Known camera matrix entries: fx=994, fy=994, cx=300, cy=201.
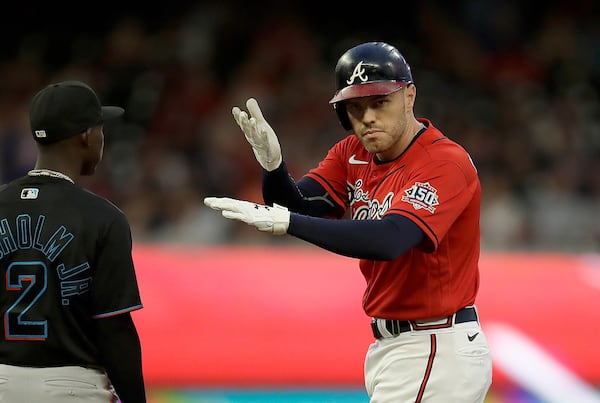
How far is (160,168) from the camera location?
27.8 ft

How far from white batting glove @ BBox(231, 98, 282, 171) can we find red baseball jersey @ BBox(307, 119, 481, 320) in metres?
0.39

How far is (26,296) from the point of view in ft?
9.95

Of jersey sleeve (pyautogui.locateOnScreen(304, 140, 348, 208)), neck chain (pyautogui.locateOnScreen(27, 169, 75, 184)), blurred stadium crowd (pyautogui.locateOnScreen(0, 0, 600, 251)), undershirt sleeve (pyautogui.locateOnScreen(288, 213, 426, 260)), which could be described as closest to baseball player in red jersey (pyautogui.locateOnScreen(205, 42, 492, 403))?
undershirt sleeve (pyautogui.locateOnScreen(288, 213, 426, 260))

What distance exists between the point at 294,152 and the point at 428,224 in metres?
5.27

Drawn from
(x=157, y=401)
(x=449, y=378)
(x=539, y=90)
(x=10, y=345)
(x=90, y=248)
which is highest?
(x=539, y=90)

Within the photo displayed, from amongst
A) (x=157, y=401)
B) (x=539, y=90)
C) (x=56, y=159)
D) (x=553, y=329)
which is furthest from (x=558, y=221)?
(x=56, y=159)

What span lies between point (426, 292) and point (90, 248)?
3.80ft

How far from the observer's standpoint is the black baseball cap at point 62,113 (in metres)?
3.09

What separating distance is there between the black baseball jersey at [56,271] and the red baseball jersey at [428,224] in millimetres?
909

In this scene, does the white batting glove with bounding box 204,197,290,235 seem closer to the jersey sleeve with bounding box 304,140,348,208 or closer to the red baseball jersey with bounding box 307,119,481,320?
the red baseball jersey with bounding box 307,119,481,320

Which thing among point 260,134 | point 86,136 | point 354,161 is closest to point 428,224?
point 354,161

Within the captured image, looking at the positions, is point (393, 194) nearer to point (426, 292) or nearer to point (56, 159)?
point (426, 292)

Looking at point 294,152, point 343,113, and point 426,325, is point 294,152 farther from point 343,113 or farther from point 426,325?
point 426,325

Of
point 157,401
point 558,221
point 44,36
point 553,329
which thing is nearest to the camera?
point 157,401
